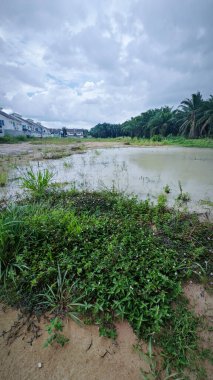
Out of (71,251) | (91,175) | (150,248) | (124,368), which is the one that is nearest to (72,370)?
(124,368)

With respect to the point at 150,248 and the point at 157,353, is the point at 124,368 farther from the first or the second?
the point at 150,248

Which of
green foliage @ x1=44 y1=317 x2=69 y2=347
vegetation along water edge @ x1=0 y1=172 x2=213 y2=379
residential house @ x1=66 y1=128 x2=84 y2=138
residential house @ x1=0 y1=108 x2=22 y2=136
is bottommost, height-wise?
green foliage @ x1=44 y1=317 x2=69 y2=347

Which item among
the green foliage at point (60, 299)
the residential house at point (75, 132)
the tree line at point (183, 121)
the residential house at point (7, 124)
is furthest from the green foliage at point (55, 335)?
the residential house at point (75, 132)

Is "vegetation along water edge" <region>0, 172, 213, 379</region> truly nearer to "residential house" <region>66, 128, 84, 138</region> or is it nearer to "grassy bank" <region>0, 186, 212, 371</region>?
"grassy bank" <region>0, 186, 212, 371</region>

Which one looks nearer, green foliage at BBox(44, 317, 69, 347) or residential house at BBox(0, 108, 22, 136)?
green foliage at BBox(44, 317, 69, 347)

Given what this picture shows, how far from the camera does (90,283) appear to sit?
5.43 feet

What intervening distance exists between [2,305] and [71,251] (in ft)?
2.50

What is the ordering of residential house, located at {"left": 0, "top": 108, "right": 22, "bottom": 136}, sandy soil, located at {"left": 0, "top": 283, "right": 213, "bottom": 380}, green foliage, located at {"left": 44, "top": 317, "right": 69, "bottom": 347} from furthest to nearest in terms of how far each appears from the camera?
1. residential house, located at {"left": 0, "top": 108, "right": 22, "bottom": 136}
2. green foliage, located at {"left": 44, "top": 317, "right": 69, "bottom": 347}
3. sandy soil, located at {"left": 0, "top": 283, "right": 213, "bottom": 380}

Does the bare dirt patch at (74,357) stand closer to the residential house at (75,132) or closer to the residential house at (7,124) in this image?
the residential house at (7,124)

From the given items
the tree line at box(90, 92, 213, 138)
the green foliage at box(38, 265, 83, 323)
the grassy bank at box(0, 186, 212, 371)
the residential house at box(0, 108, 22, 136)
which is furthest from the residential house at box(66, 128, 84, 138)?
the green foliage at box(38, 265, 83, 323)

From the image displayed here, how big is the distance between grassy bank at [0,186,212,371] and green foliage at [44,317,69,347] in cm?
13

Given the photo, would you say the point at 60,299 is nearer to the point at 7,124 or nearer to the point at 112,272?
the point at 112,272

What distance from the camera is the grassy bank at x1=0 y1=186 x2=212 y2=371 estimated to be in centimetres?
142

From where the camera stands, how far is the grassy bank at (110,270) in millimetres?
1421
